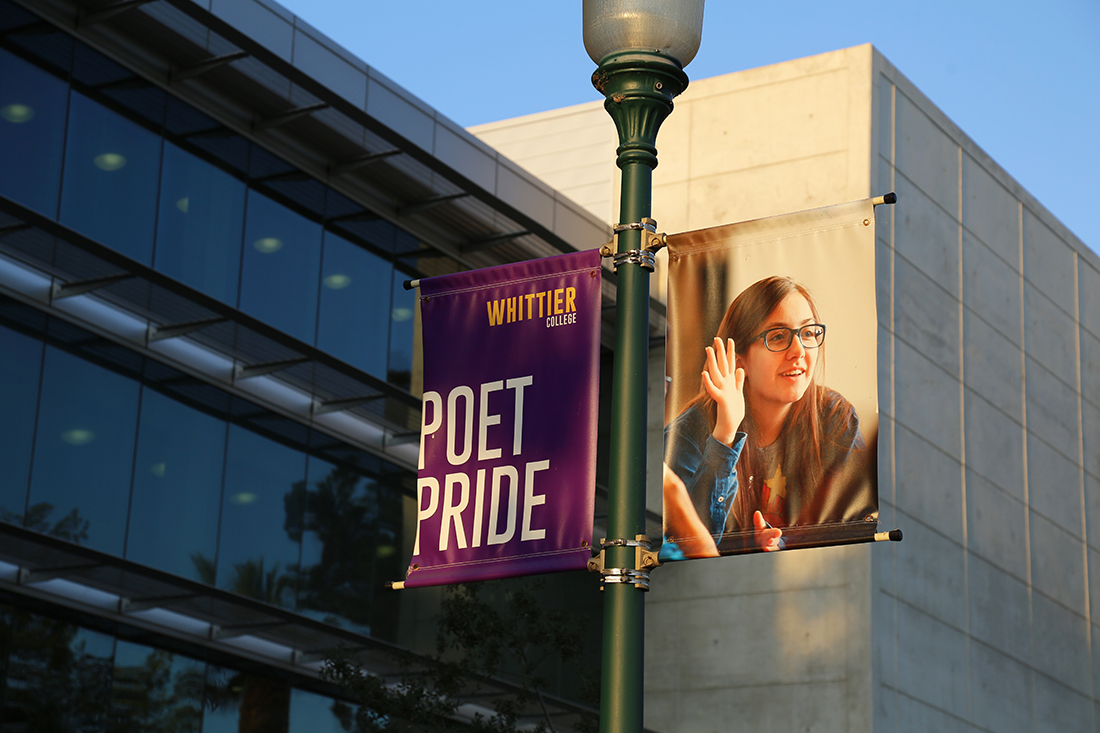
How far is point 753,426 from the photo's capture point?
7.91 m

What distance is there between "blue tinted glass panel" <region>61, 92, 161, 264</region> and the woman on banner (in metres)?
13.5

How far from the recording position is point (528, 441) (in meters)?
8.20

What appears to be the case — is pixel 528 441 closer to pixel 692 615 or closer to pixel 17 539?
pixel 17 539

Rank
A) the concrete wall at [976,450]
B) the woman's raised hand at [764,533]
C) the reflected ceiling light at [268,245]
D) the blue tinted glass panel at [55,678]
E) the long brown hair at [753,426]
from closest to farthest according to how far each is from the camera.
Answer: the woman's raised hand at [764,533] < the long brown hair at [753,426] < the blue tinted glass panel at [55,678] < the reflected ceiling light at [268,245] < the concrete wall at [976,450]

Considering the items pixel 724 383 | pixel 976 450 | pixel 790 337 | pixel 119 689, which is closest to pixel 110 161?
pixel 119 689

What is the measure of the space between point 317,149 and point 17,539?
8.78 m

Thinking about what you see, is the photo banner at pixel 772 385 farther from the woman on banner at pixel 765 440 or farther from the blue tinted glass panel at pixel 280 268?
the blue tinted glass panel at pixel 280 268

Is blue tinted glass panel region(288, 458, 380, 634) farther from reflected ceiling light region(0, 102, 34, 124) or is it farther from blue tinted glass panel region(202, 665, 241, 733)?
reflected ceiling light region(0, 102, 34, 124)

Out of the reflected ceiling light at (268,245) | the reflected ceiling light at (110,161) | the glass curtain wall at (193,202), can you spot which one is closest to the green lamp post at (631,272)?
the glass curtain wall at (193,202)

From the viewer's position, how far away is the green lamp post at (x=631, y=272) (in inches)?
291

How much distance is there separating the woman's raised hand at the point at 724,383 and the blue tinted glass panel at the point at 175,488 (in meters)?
13.4

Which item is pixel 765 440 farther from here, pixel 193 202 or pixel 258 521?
pixel 193 202

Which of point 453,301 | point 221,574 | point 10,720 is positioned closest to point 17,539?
point 10,720

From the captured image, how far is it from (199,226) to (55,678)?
6289 mm
